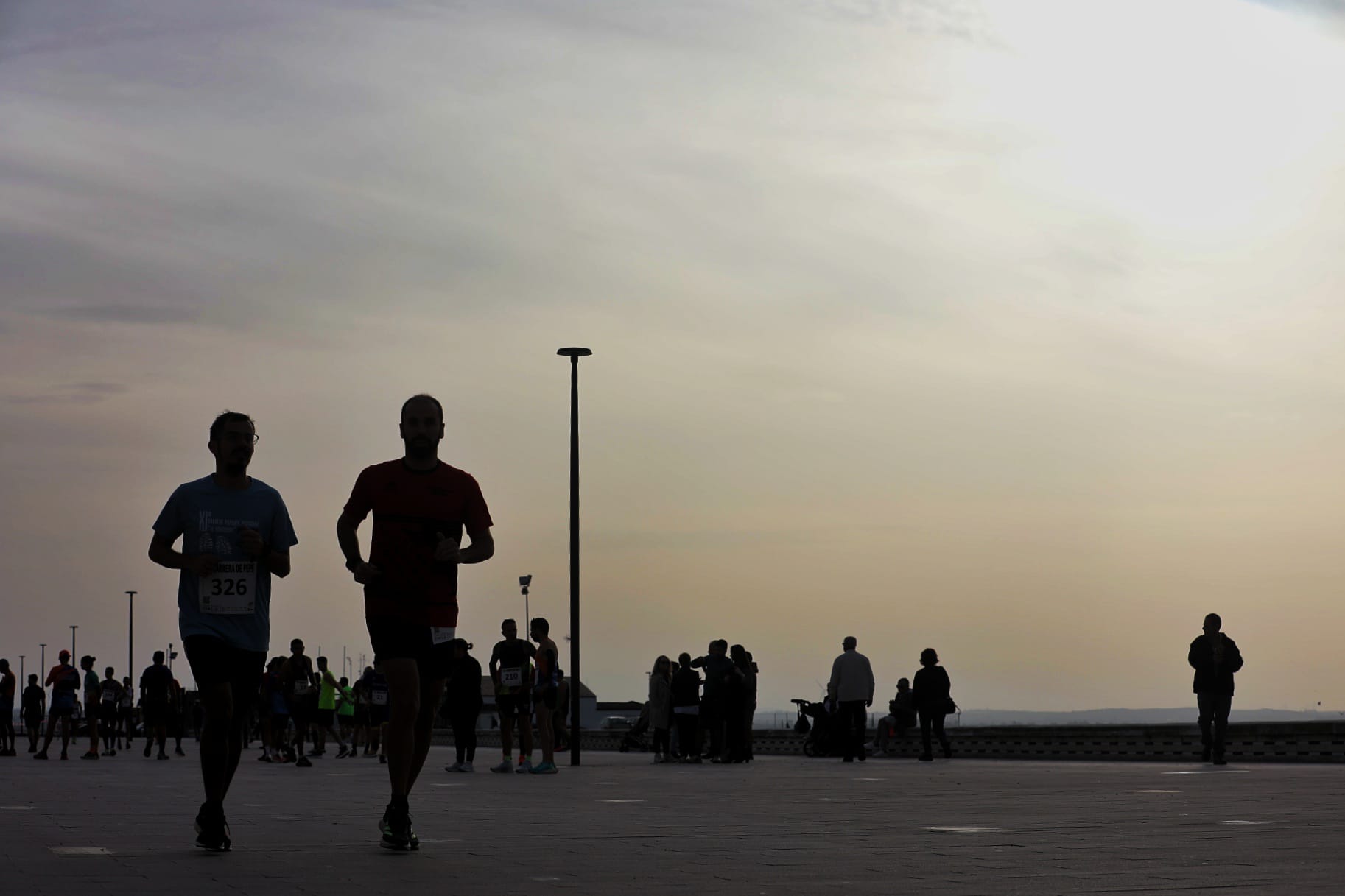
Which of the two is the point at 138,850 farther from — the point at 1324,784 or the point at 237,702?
the point at 1324,784

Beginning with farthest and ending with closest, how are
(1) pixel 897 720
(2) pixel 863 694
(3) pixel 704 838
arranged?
(1) pixel 897 720, (2) pixel 863 694, (3) pixel 704 838

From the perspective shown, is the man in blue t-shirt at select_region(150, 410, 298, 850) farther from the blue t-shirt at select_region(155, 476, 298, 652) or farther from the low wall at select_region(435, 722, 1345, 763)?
the low wall at select_region(435, 722, 1345, 763)

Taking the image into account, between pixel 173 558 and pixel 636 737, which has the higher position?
pixel 173 558

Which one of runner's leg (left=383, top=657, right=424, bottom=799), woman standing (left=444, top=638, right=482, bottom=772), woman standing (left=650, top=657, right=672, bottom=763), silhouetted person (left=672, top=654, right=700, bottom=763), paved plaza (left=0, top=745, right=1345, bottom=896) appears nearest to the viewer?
paved plaza (left=0, top=745, right=1345, bottom=896)

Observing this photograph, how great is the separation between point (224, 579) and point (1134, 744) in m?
25.2

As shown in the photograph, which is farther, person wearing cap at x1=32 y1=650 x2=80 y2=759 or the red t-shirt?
person wearing cap at x1=32 y1=650 x2=80 y2=759

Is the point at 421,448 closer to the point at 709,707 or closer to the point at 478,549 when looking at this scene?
the point at 478,549

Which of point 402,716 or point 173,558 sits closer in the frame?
point 402,716

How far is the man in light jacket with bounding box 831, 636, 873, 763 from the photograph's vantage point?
26031 mm

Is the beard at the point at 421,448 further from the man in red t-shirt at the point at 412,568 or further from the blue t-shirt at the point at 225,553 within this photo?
the blue t-shirt at the point at 225,553

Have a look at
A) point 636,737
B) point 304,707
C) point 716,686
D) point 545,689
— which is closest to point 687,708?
point 716,686

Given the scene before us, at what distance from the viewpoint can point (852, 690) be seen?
85.9 feet

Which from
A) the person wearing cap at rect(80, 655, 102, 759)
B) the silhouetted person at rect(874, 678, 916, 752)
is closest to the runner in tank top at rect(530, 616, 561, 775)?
the person wearing cap at rect(80, 655, 102, 759)

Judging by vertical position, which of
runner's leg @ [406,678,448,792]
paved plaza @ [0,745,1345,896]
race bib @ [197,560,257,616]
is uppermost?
race bib @ [197,560,257,616]
